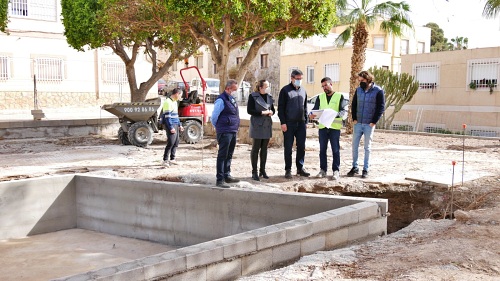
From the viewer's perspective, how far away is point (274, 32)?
14820 millimetres

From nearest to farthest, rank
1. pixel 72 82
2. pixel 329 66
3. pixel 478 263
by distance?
pixel 478 263 < pixel 72 82 < pixel 329 66

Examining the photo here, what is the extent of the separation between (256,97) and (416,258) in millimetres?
4643

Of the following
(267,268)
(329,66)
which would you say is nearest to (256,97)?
(267,268)

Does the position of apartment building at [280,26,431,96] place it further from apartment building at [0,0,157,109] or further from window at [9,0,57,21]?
window at [9,0,57,21]

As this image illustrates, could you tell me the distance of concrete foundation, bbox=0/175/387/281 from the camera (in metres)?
4.74

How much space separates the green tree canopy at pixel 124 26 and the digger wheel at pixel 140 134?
2.62 metres

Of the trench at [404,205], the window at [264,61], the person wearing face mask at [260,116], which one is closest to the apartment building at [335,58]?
the window at [264,61]

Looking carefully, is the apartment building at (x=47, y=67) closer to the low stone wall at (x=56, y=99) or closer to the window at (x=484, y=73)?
the low stone wall at (x=56, y=99)

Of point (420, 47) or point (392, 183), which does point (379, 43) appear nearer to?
point (420, 47)

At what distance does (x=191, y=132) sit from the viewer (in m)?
16.0

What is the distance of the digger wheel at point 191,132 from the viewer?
51.9 ft

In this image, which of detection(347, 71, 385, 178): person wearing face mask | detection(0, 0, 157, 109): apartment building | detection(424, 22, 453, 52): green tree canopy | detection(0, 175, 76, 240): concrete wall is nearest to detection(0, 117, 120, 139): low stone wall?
detection(0, 0, 157, 109): apartment building

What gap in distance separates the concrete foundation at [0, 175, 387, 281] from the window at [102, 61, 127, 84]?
20.1 metres

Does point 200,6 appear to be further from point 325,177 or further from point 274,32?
point 325,177
